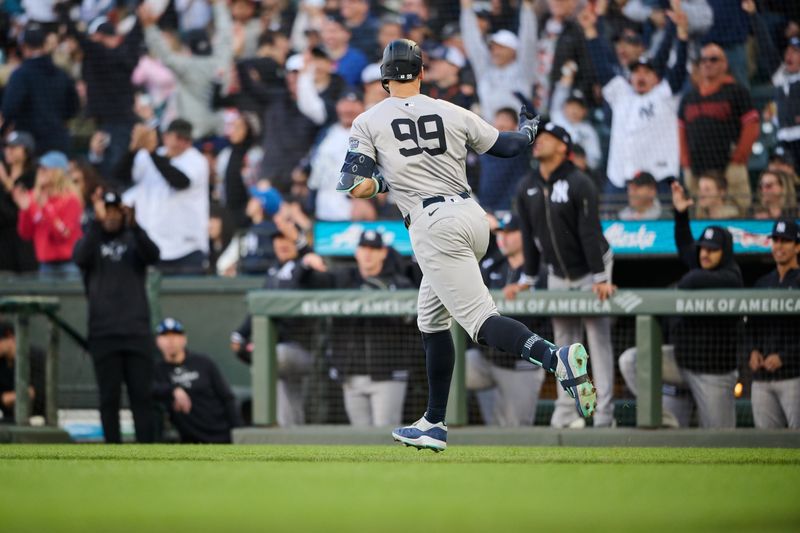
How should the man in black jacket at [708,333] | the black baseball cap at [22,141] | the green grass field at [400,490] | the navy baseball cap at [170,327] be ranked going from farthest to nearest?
the black baseball cap at [22,141]
the navy baseball cap at [170,327]
the man in black jacket at [708,333]
the green grass field at [400,490]

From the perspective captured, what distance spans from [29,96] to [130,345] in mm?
4685

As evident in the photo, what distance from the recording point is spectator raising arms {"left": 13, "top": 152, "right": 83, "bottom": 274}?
11898 mm

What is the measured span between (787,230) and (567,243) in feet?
4.88

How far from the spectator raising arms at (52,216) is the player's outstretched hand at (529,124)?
6374 millimetres

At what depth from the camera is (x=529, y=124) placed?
660 cm

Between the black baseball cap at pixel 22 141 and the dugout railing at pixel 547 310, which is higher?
the black baseball cap at pixel 22 141

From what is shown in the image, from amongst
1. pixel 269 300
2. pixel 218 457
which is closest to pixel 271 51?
pixel 269 300

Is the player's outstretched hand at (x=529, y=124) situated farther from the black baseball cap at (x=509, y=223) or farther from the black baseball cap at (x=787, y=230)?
the black baseball cap at (x=787, y=230)

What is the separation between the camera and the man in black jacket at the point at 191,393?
10125 mm

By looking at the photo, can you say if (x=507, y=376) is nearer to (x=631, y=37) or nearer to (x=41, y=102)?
(x=631, y=37)

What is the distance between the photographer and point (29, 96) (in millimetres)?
13195

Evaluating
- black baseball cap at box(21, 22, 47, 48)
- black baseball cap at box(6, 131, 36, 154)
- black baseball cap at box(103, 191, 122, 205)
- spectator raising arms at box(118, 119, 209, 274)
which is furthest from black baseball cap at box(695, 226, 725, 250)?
black baseball cap at box(21, 22, 47, 48)

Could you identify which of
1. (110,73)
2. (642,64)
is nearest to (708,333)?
(642,64)

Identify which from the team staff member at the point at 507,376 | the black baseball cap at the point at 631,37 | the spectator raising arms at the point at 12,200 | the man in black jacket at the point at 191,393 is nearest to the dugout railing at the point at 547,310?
the team staff member at the point at 507,376
